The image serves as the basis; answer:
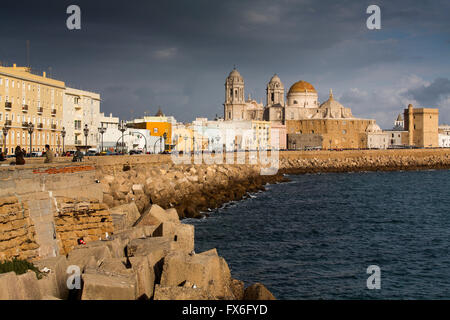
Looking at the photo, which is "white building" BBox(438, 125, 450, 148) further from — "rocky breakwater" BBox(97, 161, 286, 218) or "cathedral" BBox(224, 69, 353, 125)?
"rocky breakwater" BBox(97, 161, 286, 218)

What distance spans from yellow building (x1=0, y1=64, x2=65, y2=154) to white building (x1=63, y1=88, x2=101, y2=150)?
170 centimetres

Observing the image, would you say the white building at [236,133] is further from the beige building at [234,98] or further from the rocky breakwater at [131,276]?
the rocky breakwater at [131,276]

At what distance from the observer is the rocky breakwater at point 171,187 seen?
23.5 m

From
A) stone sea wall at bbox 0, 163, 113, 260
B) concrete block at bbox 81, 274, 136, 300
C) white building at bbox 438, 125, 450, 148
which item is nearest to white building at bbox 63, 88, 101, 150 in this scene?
stone sea wall at bbox 0, 163, 113, 260

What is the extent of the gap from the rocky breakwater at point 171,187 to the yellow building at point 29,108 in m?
12.6

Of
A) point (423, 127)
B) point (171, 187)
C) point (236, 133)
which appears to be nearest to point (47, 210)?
point (171, 187)

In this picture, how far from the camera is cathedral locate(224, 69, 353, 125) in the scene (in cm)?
10731

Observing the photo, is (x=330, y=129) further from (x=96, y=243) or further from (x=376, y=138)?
(x=96, y=243)

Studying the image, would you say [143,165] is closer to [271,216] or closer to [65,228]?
[271,216]

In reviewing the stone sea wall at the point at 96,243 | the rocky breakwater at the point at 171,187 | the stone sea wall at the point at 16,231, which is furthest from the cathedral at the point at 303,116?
the stone sea wall at the point at 16,231

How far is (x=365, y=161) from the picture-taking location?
271ft

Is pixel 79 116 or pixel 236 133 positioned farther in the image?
pixel 236 133

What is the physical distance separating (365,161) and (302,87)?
38.3 metres
